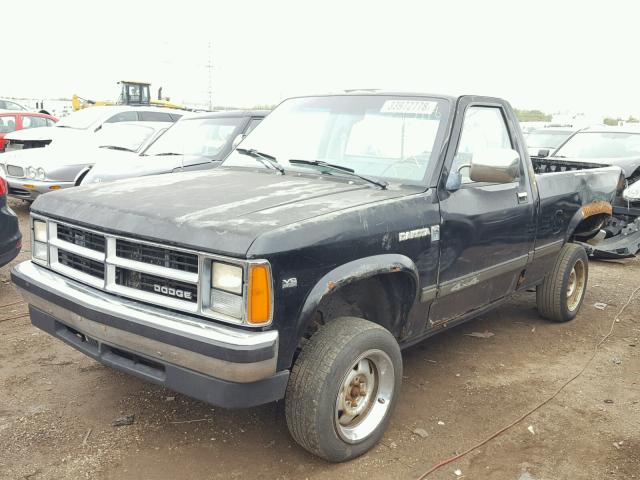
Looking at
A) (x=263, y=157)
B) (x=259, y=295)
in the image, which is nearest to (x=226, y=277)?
(x=259, y=295)

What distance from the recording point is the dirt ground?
3109 millimetres

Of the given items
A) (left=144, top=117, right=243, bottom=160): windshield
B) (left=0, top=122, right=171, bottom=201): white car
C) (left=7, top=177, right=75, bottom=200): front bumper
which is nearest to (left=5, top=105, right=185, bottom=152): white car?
(left=0, top=122, right=171, bottom=201): white car

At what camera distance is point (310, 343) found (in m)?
2.99

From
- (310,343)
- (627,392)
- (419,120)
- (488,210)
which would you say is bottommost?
(627,392)

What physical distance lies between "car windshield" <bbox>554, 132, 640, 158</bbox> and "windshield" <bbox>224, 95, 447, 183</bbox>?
659 centimetres

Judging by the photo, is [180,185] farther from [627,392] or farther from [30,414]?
[627,392]

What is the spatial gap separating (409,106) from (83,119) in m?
10.0

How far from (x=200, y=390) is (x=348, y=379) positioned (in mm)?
772

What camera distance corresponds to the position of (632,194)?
770 centimetres

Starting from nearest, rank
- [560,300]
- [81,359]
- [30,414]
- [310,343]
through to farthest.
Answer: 1. [310,343]
2. [30,414]
3. [81,359]
4. [560,300]

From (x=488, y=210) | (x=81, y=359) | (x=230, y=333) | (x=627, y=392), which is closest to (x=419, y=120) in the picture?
(x=488, y=210)

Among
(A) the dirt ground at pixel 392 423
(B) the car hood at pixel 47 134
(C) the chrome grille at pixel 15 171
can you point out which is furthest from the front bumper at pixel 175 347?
(B) the car hood at pixel 47 134

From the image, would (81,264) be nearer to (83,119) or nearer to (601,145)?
(601,145)

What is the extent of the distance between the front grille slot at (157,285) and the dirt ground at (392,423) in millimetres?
917
